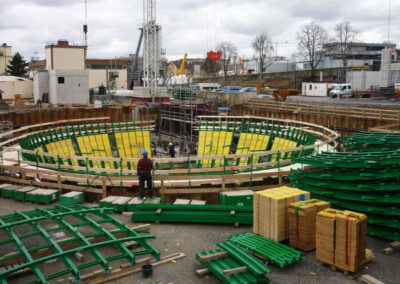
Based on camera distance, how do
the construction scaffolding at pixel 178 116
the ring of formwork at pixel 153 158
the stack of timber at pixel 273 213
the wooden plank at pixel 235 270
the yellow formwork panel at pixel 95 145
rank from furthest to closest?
the construction scaffolding at pixel 178 116 → the yellow formwork panel at pixel 95 145 → the ring of formwork at pixel 153 158 → the stack of timber at pixel 273 213 → the wooden plank at pixel 235 270

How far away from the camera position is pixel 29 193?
47.8 ft

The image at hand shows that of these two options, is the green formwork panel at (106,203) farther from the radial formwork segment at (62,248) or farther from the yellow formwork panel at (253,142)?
the yellow formwork panel at (253,142)

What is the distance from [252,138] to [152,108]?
20.6 metres

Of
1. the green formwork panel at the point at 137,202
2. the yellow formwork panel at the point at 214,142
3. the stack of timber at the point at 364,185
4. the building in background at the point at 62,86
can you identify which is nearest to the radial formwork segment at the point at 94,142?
the yellow formwork panel at the point at 214,142

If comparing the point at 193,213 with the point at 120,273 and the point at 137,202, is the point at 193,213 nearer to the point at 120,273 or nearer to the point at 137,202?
the point at 137,202

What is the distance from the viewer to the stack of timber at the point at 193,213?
1224cm

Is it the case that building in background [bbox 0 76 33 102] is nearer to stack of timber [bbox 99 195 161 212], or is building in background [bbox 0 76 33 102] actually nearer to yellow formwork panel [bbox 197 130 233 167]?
yellow formwork panel [bbox 197 130 233 167]

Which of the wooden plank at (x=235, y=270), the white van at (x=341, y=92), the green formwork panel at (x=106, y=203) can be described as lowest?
the wooden plank at (x=235, y=270)

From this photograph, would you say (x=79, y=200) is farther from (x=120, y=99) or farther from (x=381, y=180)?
(x=120, y=99)

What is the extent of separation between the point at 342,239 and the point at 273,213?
1901 millimetres

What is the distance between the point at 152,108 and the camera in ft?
145

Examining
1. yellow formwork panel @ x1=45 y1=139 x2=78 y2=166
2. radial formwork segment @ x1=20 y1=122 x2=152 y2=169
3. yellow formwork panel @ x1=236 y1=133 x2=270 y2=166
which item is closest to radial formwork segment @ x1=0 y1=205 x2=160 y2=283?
radial formwork segment @ x1=20 y1=122 x2=152 y2=169

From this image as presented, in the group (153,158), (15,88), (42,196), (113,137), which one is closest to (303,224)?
(42,196)

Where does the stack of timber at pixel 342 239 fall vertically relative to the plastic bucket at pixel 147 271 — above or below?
above
